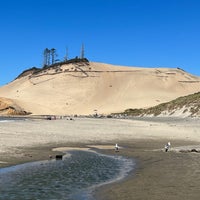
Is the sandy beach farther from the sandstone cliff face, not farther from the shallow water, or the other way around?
the sandstone cliff face

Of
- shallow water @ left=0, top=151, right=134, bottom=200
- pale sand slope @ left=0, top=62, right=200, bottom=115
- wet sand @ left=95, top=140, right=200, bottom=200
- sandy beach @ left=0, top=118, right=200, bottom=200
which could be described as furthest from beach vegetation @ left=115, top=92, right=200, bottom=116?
pale sand slope @ left=0, top=62, right=200, bottom=115

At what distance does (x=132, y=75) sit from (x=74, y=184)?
15311 cm

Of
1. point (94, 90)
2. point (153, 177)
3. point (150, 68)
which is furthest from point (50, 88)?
point (153, 177)

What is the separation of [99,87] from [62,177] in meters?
139

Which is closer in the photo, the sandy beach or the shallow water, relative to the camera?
the shallow water

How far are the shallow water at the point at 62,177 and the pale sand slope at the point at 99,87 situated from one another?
10470 cm

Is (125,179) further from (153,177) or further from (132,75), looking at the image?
(132,75)

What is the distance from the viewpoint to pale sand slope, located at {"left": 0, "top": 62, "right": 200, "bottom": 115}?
137m

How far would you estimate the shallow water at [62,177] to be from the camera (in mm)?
12500

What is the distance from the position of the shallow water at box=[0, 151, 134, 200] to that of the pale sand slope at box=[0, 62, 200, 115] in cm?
10470

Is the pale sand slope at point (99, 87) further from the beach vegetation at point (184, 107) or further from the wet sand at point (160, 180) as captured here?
the wet sand at point (160, 180)

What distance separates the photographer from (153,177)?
15438 millimetres

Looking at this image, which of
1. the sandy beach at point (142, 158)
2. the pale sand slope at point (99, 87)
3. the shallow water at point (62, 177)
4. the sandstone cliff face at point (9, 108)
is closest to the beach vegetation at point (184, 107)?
the sandy beach at point (142, 158)

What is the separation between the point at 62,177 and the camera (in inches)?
613
